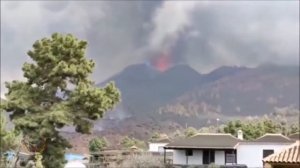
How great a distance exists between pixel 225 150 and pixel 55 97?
2342 cm

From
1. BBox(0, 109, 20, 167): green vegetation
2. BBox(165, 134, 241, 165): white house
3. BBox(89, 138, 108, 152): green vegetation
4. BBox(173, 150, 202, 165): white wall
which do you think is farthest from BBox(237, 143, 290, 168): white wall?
BBox(0, 109, 20, 167): green vegetation

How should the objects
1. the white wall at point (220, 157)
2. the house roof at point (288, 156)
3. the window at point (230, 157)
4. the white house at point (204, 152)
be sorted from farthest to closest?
the window at point (230, 157) < the white wall at point (220, 157) < the white house at point (204, 152) < the house roof at point (288, 156)

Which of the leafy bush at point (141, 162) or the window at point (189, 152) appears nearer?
the leafy bush at point (141, 162)

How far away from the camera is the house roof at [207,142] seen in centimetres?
5253

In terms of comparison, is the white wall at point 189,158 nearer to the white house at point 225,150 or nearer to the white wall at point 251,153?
the white house at point 225,150

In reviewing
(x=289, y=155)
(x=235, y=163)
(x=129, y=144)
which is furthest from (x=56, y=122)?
(x=129, y=144)

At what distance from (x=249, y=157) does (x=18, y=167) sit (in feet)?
87.1

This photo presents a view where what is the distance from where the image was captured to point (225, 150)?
5284cm

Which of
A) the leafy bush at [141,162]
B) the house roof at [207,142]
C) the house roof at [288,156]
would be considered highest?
the house roof at [207,142]

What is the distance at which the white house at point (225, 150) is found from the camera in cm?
5234

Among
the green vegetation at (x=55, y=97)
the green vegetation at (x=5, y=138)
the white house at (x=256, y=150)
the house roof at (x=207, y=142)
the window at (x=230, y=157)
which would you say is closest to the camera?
the green vegetation at (x=5, y=138)

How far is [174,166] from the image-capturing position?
51.5m

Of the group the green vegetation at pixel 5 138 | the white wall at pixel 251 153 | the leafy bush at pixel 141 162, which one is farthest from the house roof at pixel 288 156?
the white wall at pixel 251 153

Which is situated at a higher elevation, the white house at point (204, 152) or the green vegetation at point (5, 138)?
the white house at point (204, 152)
